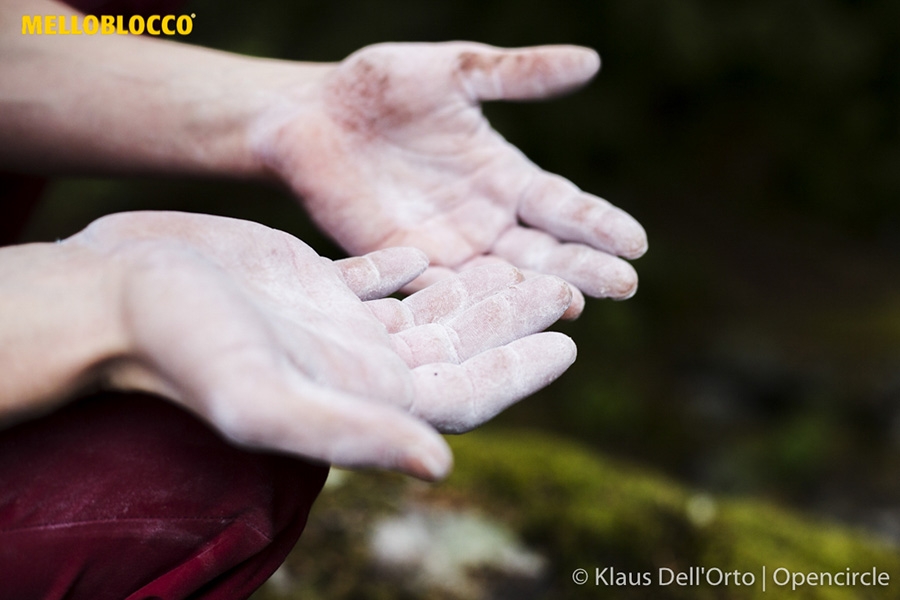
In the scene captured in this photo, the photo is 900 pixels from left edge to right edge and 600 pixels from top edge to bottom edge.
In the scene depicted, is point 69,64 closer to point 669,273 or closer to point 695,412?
point 669,273

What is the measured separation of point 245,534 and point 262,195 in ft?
6.38

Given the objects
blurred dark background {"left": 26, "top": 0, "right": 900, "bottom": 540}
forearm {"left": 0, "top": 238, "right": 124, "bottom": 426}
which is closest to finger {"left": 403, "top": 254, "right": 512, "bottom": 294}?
forearm {"left": 0, "top": 238, "right": 124, "bottom": 426}

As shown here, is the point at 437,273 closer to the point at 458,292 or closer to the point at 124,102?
the point at 458,292

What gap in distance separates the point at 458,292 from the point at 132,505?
48 cm

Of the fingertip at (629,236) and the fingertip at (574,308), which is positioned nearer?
the fingertip at (574,308)

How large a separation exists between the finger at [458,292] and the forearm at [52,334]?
391 millimetres

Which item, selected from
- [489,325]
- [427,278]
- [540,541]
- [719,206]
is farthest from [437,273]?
[719,206]

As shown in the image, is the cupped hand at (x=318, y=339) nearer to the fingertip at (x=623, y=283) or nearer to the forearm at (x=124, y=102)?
the fingertip at (x=623, y=283)

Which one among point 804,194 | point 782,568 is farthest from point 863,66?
point 782,568

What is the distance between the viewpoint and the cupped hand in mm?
650

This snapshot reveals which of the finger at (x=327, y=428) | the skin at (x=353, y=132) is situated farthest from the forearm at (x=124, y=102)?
the finger at (x=327, y=428)

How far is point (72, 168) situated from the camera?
4.78 ft

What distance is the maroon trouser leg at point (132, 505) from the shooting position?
0.78 meters

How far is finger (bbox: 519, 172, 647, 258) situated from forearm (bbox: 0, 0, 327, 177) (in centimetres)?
48
